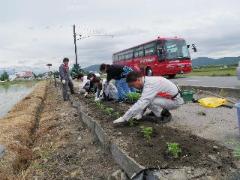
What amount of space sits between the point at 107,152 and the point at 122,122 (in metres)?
1.41

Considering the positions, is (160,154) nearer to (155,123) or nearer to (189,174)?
(189,174)

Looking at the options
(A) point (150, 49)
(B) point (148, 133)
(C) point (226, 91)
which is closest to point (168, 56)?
(A) point (150, 49)

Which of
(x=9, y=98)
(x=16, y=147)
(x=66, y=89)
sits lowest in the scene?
(x=9, y=98)

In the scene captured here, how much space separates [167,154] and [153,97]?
108 inches

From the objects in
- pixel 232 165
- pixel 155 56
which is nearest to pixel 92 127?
pixel 232 165

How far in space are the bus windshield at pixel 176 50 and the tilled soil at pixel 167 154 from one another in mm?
19655

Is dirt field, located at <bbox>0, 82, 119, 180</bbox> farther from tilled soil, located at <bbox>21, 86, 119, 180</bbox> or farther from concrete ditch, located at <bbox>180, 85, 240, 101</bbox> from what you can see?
concrete ditch, located at <bbox>180, 85, 240, 101</bbox>

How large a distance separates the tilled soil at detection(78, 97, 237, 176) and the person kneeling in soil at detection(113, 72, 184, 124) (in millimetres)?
409

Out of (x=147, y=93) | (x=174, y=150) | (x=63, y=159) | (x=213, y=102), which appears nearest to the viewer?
(x=174, y=150)

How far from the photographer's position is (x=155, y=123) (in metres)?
9.23

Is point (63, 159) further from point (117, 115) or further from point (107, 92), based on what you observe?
point (107, 92)

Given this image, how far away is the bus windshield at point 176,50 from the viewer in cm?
2775

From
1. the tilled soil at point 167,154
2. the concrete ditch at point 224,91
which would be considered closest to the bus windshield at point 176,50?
the concrete ditch at point 224,91

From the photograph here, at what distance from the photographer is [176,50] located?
28.0 m
